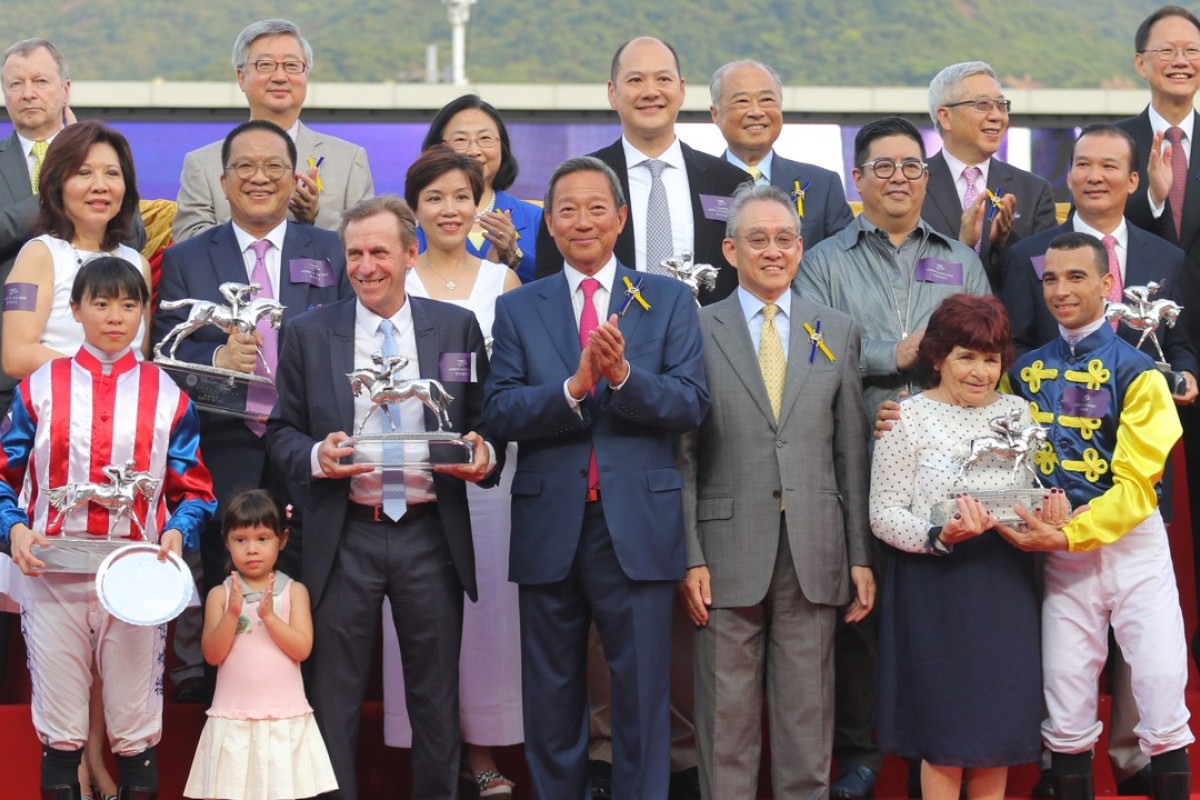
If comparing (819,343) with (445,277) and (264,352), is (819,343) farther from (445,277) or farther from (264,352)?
(264,352)

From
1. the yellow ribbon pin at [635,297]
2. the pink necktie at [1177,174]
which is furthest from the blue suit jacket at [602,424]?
the pink necktie at [1177,174]

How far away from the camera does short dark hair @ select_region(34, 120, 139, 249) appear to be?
4.76 metres

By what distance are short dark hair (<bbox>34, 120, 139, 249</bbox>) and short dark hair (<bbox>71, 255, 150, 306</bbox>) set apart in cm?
47

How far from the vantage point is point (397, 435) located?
416 centimetres

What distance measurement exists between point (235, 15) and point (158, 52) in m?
2.38

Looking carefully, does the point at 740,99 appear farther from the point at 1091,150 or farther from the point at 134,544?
the point at 134,544

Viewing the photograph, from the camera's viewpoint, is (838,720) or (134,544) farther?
(838,720)

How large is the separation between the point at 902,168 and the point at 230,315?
214cm

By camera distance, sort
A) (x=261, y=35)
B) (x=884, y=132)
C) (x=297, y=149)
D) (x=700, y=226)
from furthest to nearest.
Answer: (x=261, y=35) → (x=297, y=149) → (x=700, y=226) → (x=884, y=132)

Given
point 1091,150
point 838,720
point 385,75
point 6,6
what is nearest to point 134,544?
point 838,720

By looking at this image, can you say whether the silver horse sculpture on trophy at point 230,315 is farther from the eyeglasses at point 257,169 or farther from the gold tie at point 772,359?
the gold tie at point 772,359

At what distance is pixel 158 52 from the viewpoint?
32.4 m

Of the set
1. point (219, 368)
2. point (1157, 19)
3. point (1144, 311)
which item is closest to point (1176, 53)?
point (1157, 19)

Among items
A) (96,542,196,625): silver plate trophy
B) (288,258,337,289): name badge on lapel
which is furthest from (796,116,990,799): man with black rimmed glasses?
(96,542,196,625): silver plate trophy
